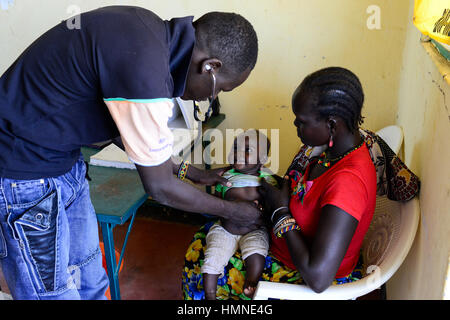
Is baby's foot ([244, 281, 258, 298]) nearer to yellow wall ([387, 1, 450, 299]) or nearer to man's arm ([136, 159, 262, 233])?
man's arm ([136, 159, 262, 233])

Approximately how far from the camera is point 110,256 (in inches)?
73.9

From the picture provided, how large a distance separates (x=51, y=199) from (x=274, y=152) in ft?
6.34

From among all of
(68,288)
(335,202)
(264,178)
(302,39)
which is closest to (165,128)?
(335,202)

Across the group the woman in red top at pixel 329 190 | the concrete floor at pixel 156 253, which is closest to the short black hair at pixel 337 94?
the woman in red top at pixel 329 190

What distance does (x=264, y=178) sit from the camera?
2.03 m

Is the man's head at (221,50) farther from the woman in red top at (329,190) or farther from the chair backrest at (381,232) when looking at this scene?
the chair backrest at (381,232)

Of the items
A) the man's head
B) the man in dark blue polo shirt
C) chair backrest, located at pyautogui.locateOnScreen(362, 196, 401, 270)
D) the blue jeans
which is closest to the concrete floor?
chair backrest, located at pyautogui.locateOnScreen(362, 196, 401, 270)

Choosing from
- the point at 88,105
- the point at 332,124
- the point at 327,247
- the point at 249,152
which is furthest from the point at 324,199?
the point at 88,105

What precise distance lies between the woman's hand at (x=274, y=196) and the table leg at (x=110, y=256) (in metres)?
0.74

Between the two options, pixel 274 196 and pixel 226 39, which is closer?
pixel 226 39

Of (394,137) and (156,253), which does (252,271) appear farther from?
(156,253)

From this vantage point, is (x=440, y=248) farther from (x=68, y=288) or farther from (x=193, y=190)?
(x=68, y=288)

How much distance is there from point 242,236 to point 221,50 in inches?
42.2

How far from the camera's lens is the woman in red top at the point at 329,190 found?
1416 millimetres
